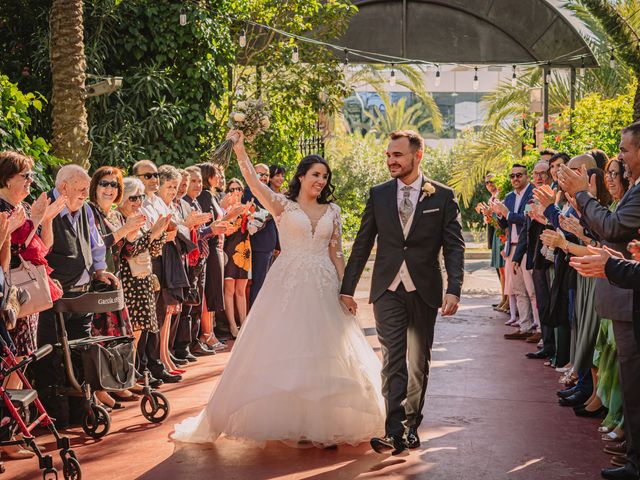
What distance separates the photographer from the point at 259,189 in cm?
717

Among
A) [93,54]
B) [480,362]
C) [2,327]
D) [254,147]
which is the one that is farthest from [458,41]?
[2,327]

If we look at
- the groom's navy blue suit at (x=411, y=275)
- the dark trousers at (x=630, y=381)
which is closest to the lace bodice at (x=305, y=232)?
the groom's navy blue suit at (x=411, y=275)

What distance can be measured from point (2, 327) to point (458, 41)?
14.0m

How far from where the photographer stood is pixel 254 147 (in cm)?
1722

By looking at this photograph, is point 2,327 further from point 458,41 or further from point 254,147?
point 458,41

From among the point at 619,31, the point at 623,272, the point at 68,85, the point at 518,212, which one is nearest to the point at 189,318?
the point at 68,85

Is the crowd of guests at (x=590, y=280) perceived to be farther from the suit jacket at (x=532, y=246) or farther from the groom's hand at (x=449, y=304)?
the groom's hand at (x=449, y=304)

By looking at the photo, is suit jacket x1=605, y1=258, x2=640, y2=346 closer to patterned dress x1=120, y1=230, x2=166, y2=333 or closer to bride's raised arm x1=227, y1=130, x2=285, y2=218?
bride's raised arm x1=227, y1=130, x2=285, y2=218

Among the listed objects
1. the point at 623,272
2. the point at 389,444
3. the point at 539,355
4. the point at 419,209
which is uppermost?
the point at 419,209

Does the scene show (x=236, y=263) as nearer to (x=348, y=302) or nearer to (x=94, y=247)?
(x=94, y=247)

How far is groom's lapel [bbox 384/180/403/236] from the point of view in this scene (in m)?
6.56

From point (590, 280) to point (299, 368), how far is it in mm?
2821

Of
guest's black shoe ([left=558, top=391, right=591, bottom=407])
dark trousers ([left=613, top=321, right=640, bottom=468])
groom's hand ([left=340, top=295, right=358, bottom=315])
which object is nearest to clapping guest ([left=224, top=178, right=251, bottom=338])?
guest's black shoe ([left=558, top=391, right=591, bottom=407])

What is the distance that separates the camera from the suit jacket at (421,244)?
256 inches
